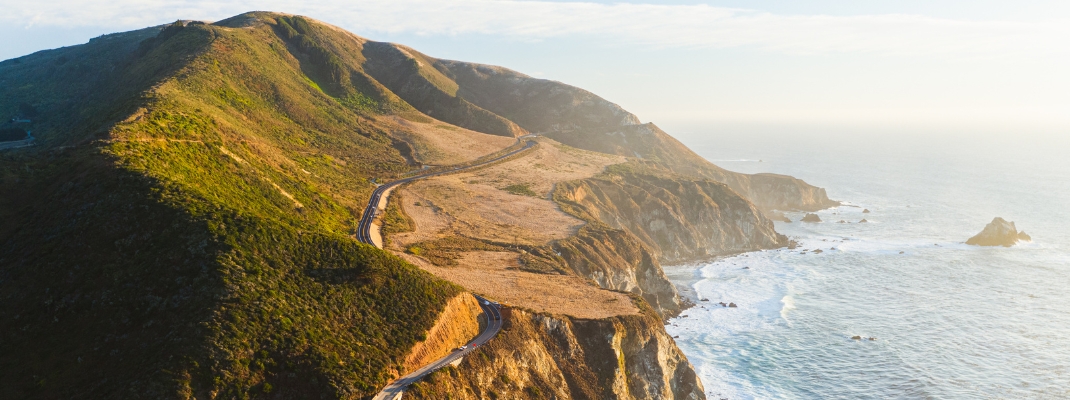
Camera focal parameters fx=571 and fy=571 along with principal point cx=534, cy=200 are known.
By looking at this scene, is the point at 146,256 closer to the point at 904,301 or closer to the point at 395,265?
the point at 395,265

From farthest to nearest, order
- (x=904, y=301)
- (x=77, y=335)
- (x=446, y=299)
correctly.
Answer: (x=904, y=301) → (x=446, y=299) → (x=77, y=335)

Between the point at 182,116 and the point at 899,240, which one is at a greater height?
the point at 182,116

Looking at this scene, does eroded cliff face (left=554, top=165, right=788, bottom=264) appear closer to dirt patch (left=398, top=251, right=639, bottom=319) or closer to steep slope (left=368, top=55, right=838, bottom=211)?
steep slope (left=368, top=55, right=838, bottom=211)

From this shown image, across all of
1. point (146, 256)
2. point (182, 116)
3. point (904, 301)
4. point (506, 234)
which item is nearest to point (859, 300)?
point (904, 301)

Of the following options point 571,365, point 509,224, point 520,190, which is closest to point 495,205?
point 509,224

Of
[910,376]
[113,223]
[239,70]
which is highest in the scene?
[239,70]

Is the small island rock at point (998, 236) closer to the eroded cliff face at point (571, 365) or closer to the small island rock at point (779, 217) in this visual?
the small island rock at point (779, 217)
